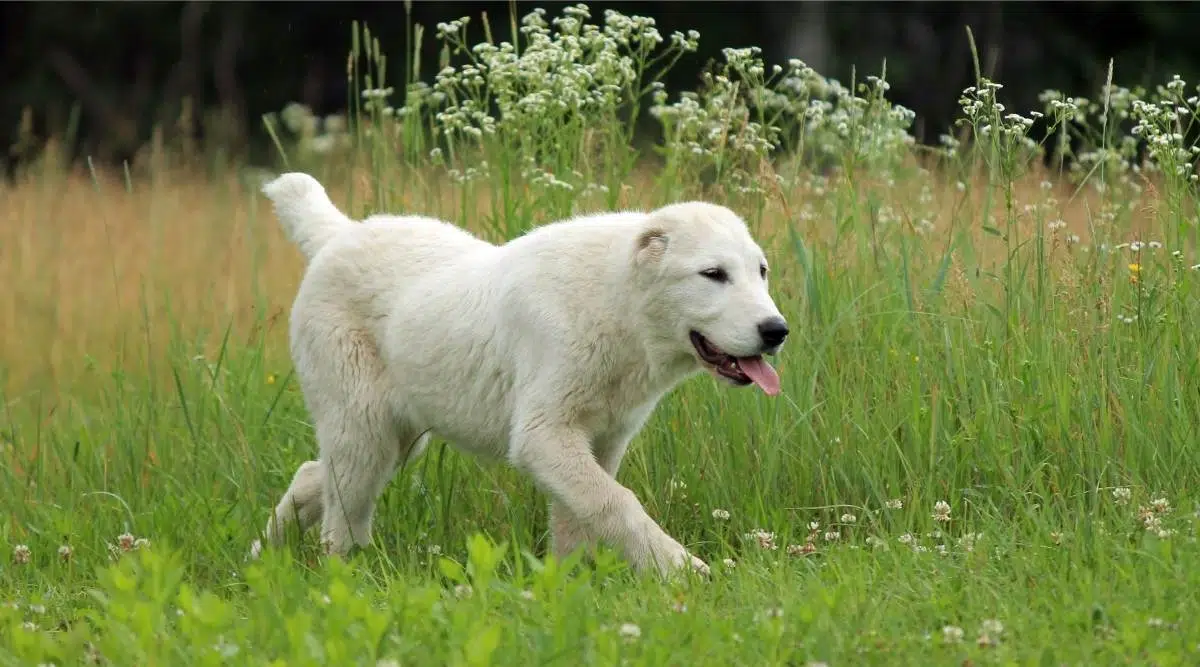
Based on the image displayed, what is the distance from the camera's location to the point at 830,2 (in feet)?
83.9

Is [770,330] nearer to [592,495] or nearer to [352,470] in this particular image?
[592,495]

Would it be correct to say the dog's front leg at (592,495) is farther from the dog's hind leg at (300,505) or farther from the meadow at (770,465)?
the dog's hind leg at (300,505)

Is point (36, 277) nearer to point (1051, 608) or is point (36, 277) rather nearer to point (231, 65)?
point (1051, 608)

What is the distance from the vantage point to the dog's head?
4.91m

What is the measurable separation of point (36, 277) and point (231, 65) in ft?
59.5

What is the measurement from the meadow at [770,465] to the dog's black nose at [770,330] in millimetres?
674

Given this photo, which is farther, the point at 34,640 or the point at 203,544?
the point at 203,544

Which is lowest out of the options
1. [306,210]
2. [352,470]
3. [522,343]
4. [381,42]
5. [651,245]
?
[381,42]

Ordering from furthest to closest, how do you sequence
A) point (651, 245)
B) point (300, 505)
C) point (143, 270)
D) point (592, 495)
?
point (143, 270) → point (300, 505) → point (651, 245) → point (592, 495)

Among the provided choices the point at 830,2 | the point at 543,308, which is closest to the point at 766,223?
the point at 543,308

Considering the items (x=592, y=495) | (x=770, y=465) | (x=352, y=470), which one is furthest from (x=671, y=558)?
(x=352, y=470)

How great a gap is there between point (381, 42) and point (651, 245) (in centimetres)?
2240

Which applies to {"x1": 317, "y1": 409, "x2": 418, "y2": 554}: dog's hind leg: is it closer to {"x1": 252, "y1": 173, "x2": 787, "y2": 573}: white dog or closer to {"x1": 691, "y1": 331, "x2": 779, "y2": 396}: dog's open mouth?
{"x1": 252, "y1": 173, "x2": 787, "y2": 573}: white dog

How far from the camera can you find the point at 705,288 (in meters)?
4.99
